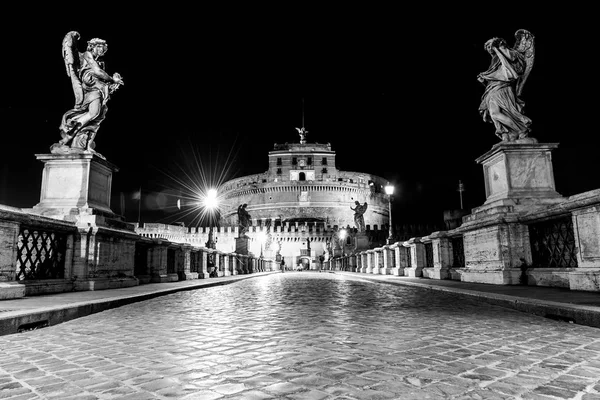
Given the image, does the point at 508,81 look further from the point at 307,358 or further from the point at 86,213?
the point at 86,213

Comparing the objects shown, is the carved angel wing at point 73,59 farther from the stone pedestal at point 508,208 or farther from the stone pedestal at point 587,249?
the stone pedestal at point 587,249

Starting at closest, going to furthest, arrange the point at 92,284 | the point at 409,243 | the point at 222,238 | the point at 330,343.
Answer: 1. the point at 330,343
2. the point at 92,284
3. the point at 409,243
4. the point at 222,238

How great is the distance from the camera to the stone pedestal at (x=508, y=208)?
794cm

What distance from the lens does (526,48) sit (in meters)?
9.17

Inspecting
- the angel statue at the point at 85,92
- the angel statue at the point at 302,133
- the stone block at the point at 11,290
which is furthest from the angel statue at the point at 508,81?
the angel statue at the point at 302,133

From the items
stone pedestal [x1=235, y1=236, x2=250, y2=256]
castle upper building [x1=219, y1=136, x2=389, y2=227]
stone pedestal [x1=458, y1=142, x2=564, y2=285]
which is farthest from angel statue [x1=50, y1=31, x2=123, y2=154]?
castle upper building [x1=219, y1=136, x2=389, y2=227]

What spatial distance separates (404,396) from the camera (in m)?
2.10

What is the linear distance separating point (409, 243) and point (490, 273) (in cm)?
635

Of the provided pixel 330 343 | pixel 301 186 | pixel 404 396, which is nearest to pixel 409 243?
pixel 330 343

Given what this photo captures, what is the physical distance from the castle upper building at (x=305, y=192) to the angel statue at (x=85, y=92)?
6715 centimetres

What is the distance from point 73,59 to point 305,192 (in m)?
74.8

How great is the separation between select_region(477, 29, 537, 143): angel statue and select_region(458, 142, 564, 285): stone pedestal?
553mm

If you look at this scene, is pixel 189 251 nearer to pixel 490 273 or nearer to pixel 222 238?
pixel 490 273

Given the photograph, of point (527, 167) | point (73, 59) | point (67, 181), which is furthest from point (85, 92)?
point (527, 167)
